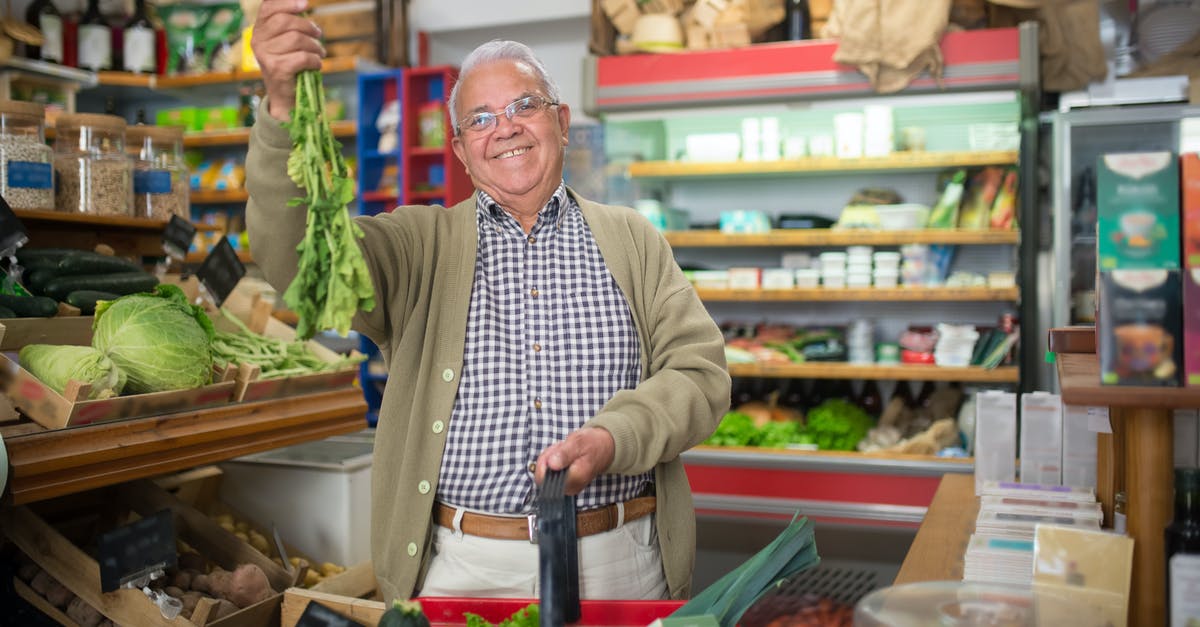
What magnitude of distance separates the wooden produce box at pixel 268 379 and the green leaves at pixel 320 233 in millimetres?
1107

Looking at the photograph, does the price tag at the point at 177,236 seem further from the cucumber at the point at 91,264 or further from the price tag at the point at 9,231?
the price tag at the point at 9,231

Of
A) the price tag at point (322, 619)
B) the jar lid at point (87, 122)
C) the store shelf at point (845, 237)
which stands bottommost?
the price tag at point (322, 619)

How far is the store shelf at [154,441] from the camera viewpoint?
196 cm

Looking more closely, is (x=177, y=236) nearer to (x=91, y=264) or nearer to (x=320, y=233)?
(x=91, y=264)

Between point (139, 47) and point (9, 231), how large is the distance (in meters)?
5.19

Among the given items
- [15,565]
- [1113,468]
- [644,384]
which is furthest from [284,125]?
[1113,468]

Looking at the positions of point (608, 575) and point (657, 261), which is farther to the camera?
point (657, 261)

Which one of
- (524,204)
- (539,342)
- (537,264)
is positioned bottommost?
(539,342)

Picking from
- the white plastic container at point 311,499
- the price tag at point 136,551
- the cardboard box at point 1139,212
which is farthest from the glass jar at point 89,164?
the cardboard box at point 1139,212

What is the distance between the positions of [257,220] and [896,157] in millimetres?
3419

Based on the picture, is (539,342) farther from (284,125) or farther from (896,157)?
(896,157)

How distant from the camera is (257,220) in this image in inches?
65.3

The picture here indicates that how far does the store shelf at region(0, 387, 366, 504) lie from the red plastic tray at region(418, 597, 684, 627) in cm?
93

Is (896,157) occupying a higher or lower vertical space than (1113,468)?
higher
